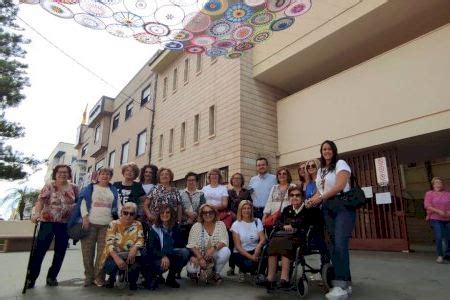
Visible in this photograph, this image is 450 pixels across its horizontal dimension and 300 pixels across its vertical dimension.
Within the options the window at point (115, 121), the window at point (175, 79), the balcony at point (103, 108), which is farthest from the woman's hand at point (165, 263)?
the balcony at point (103, 108)

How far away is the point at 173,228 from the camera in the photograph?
5.07m

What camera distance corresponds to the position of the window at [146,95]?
61.1ft

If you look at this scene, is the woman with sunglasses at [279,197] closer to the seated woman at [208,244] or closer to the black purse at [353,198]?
the seated woman at [208,244]

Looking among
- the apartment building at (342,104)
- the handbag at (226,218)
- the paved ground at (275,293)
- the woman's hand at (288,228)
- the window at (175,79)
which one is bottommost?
the paved ground at (275,293)

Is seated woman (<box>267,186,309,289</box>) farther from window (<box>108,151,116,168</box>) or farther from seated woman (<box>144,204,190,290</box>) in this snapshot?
window (<box>108,151,116,168</box>)

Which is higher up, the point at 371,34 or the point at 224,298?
the point at 371,34

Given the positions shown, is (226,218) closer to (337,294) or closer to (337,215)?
(337,215)

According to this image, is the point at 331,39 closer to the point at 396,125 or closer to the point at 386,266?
the point at 396,125

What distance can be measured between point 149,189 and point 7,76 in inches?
597

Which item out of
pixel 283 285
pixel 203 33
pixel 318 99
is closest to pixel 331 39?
pixel 318 99

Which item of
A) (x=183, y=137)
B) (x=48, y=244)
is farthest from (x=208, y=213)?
(x=183, y=137)

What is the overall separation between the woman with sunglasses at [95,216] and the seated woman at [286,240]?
232 cm

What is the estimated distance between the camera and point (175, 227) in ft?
16.8

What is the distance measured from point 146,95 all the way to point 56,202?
14.8 meters
